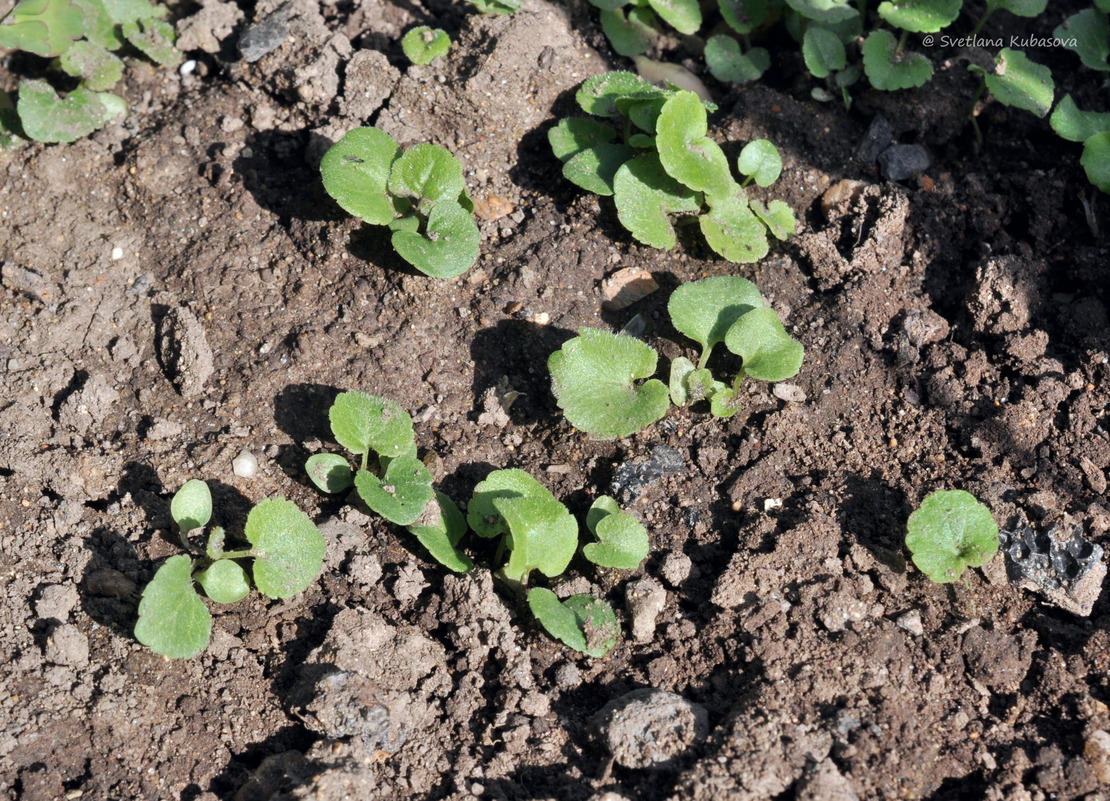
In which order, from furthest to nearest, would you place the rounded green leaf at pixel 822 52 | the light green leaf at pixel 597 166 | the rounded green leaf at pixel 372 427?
the rounded green leaf at pixel 822 52 → the light green leaf at pixel 597 166 → the rounded green leaf at pixel 372 427

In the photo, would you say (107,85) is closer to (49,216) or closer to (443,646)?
(49,216)

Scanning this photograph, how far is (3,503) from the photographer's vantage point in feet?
8.04

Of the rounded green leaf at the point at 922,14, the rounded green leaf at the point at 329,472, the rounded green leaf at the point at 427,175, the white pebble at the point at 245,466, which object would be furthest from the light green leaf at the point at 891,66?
the white pebble at the point at 245,466

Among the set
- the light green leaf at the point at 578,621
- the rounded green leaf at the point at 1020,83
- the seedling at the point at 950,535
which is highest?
the rounded green leaf at the point at 1020,83

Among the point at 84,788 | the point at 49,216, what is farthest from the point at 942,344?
the point at 49,216

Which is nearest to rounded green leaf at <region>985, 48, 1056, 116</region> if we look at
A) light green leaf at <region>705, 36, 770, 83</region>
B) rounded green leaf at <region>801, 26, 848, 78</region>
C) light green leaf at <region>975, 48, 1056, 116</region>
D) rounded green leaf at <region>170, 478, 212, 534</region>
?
light green leaf at <region>975, 48, 1056, 116</region>

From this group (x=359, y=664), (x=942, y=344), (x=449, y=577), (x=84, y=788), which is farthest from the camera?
(x=942, y=344)

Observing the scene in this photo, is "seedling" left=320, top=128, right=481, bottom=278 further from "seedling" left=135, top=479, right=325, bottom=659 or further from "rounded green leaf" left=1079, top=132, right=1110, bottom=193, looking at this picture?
"rounded green leaf" left=1079, top=132, right=1110, bottom=193

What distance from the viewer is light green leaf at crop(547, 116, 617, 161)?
3.01m

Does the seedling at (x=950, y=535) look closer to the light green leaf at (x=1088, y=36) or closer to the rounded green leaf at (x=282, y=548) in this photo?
the rounded green leaf at (x=282, y=548)

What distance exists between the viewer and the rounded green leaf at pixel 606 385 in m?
2.52

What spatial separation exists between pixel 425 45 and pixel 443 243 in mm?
828

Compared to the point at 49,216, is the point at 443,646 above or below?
below

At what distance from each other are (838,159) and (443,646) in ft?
6.56
